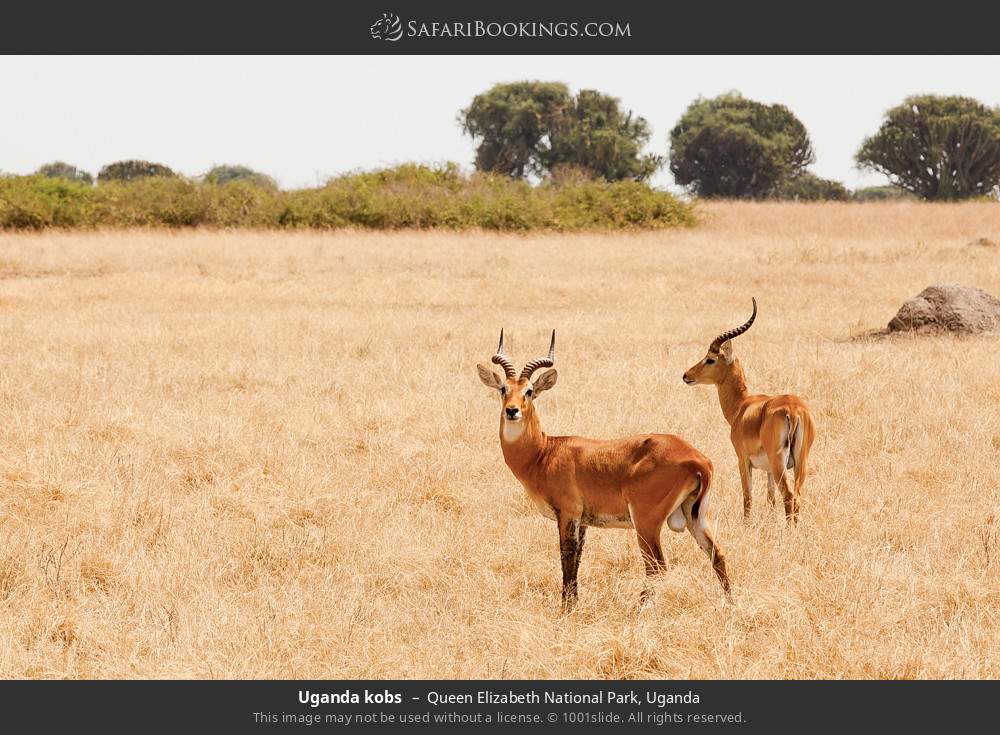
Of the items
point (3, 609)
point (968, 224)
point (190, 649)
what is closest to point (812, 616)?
point (190, 649)

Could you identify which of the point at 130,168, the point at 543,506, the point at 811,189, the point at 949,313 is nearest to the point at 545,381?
the point at 543,506

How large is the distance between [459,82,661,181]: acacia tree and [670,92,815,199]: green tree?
661cm

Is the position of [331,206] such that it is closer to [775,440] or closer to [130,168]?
[775,440]

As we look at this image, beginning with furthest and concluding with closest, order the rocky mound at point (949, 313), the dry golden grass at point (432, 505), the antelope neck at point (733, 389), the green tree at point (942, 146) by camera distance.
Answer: the green tree at point (942, 146), the rocky mound at point (949, 313), the antelope neck at point (733, 389), the dry golden grass at point (432, 505)

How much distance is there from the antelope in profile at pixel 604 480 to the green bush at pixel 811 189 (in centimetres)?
7553

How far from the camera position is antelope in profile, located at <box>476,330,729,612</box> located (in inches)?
203

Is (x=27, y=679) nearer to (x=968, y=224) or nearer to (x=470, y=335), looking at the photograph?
(x=470, y=335)

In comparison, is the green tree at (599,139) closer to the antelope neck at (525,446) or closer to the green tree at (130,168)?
the green tree at (130,168)

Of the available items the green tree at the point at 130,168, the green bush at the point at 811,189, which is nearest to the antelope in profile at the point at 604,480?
the green bush at the point at 811,189

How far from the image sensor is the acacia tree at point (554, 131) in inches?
2719

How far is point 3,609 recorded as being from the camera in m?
5.61

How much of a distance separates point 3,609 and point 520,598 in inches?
111

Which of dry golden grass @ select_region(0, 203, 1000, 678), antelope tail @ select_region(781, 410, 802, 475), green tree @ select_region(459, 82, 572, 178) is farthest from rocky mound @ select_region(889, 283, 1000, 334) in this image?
green tree @ select_region(459, 82, 572, 178)

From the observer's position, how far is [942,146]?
68.7 m
